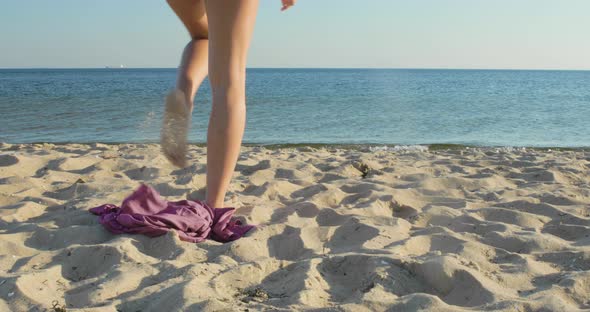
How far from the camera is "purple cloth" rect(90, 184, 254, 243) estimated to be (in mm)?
2406

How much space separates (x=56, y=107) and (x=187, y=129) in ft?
46.4

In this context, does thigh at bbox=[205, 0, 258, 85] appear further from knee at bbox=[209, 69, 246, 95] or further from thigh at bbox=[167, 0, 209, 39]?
thigh at bbox=[167, 0, 209, 39]

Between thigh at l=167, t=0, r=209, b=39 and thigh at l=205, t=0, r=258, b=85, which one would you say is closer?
thigh at l=205, t=0, r=258, b=85

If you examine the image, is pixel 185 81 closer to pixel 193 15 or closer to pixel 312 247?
pixel 193 15

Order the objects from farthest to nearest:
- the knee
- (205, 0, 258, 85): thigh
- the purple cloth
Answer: the purple cloth, the knee, (205, 0, 258, 85): thigh

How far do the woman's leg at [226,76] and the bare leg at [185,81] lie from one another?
188 millimetres

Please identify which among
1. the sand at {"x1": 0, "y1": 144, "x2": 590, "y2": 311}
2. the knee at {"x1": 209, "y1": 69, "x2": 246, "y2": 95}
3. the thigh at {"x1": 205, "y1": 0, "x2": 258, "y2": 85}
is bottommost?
the sand at {"x1": 0, "y1": 144, "x2": 590, "y2": 311}

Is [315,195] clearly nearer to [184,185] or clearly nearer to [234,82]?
[184,185]

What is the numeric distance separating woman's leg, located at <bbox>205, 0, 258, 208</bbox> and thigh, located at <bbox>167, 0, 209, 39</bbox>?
0.37 m

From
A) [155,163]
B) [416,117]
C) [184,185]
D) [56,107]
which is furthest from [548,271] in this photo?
[56,107]

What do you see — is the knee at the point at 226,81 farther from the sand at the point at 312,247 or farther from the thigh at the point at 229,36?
the sand at the point at 312,247

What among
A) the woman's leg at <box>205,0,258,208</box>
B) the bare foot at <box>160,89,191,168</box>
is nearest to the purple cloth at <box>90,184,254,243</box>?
the woman's leg at <box>205,0,258,208</box>

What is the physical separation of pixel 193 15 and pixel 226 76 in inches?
19.4

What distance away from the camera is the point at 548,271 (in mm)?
2104
